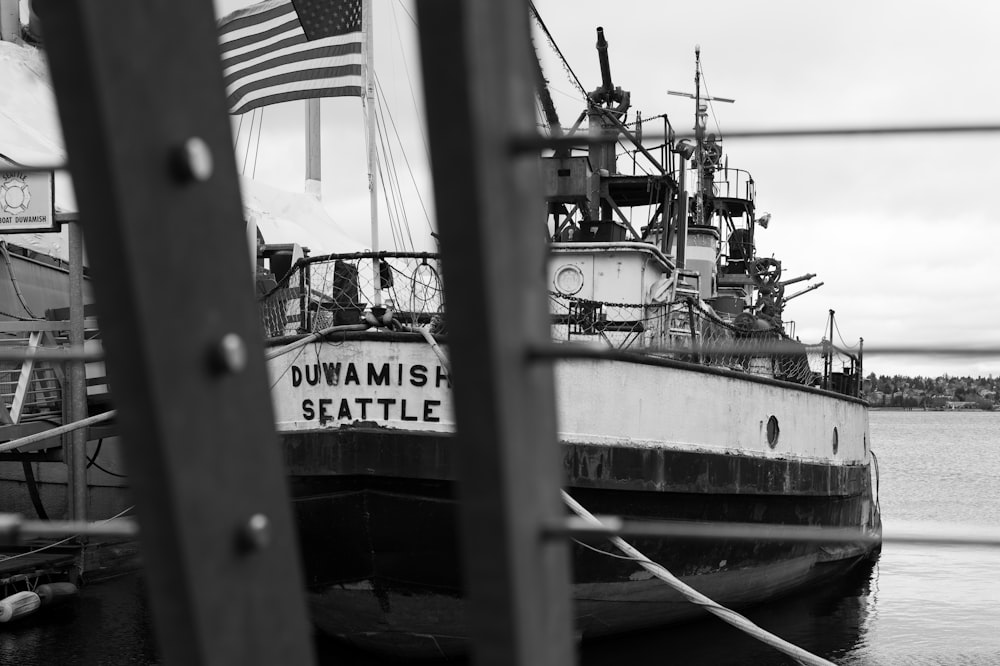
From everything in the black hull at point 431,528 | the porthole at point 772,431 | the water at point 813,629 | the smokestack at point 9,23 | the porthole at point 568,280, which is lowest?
the water at point 813,629

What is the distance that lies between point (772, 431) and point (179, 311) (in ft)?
31.7

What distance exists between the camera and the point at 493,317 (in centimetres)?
105

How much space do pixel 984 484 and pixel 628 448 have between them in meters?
32.6

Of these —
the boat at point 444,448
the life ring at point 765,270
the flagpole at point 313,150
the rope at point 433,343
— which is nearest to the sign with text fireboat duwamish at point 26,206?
the boat at point 444,448

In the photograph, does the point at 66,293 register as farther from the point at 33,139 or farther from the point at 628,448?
the point at 628,448

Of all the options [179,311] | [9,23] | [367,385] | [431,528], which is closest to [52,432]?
[367,385]

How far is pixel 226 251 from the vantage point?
3.54 feet

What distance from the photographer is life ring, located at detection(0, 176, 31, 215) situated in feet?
34.7

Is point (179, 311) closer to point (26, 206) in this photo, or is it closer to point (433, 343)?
point (433, 343)

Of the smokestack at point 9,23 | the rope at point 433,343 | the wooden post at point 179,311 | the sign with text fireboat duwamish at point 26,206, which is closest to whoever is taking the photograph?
the wooden post at point 179,311

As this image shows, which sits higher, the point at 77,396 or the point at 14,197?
the point at 14,197

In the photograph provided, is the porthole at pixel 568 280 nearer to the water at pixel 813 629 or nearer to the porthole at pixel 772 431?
the porthole at pixel 772 431

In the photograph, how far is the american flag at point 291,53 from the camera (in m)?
11.3

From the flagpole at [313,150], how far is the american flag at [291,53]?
716 cm
